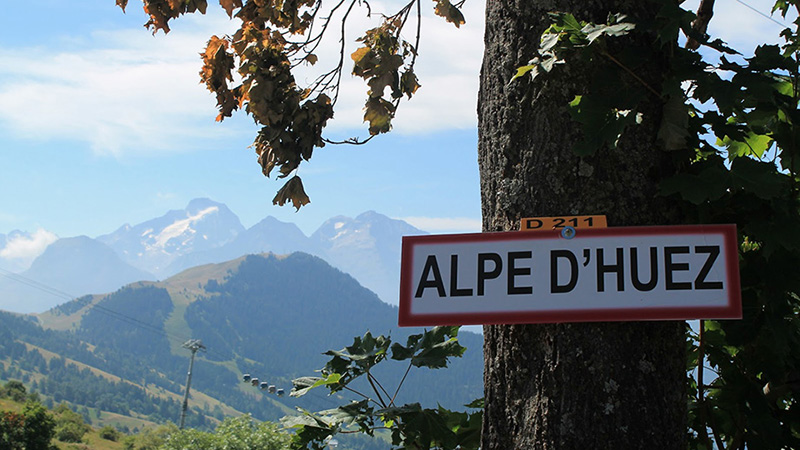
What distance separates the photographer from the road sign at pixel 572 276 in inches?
59.7

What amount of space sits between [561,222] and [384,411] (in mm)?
744

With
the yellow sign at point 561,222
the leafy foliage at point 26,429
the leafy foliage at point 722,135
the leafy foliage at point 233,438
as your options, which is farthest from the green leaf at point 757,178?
the leafy foliage at point 26,429

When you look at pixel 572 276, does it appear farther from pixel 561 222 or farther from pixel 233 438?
pixel 233 438

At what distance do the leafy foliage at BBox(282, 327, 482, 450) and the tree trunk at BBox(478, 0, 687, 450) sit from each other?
0.40 meters

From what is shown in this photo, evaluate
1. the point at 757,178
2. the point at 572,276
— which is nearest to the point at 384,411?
the point at 572,276

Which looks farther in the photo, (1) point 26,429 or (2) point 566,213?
(1) point 26,429

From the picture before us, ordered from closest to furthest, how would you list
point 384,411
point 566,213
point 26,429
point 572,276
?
1. point 572,276
2. point 566,213
3. point 384,411
4. point 26,429

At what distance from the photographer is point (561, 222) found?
5.45 ft

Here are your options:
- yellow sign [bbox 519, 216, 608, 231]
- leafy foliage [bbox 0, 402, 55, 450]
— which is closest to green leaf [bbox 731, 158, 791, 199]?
yellow sign [bbox 519, 216, 608, 231]

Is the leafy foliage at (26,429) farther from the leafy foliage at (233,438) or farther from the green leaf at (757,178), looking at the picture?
the green leaf at (757,178)

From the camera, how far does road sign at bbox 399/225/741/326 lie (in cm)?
152

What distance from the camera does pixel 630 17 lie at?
1.67m

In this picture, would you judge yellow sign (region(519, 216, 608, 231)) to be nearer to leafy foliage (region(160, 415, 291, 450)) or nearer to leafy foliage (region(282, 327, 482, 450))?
leafy foliage (region(282, 327, 482, 450))

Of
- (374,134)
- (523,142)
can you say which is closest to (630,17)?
(523,142)
